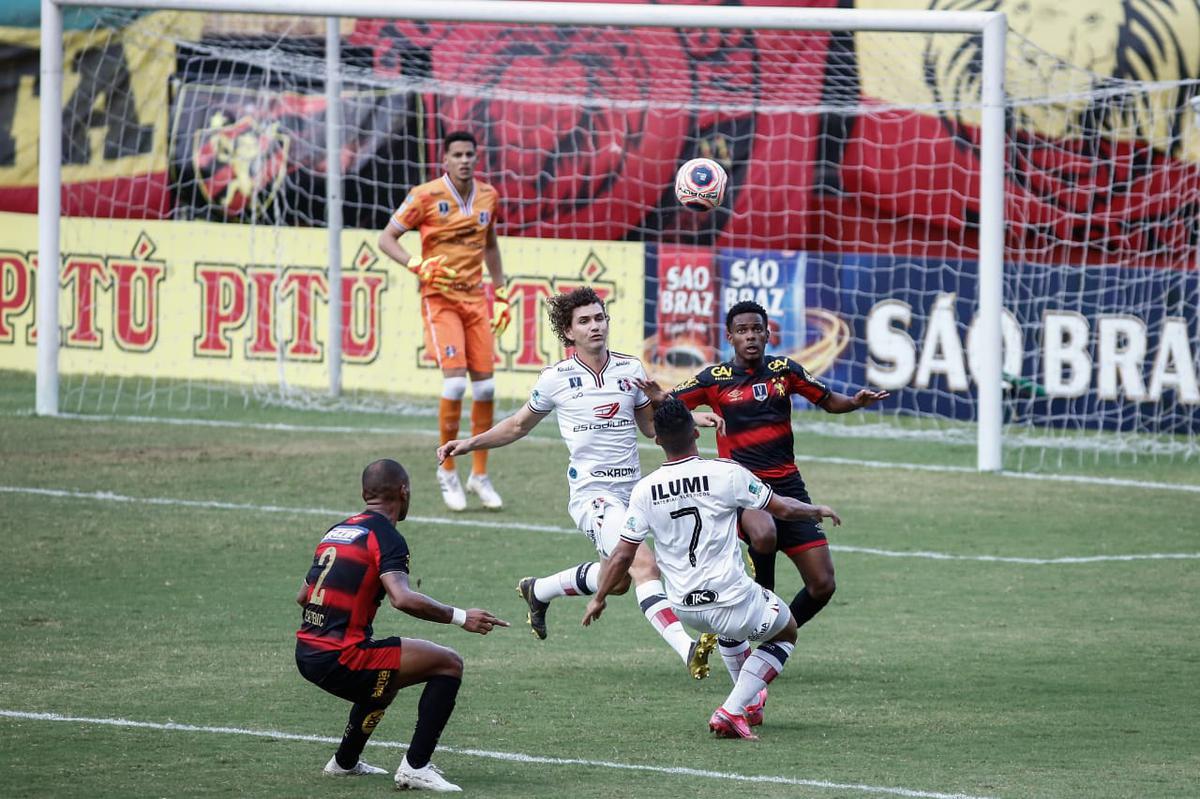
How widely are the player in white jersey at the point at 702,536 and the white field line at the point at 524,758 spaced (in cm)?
62

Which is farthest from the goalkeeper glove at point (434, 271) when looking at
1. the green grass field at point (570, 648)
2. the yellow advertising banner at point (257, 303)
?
the yellow advertising banner at point (257, 303)

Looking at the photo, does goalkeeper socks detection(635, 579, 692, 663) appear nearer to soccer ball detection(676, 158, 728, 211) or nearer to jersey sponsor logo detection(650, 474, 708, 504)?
jersey sponsor logo detection(650, 474, 708, 504)

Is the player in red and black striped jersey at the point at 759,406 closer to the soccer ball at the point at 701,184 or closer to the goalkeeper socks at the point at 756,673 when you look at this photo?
the goalkeeper socks at the point at 756,673

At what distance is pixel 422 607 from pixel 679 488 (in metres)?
1.39

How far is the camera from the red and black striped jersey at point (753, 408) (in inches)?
367

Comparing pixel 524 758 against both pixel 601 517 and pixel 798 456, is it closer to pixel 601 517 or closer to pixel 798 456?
pixel 601 517

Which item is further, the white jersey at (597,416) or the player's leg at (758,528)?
the white jersey at (597,416)

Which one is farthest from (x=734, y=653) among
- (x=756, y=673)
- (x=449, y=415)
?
(x=449, y=415)

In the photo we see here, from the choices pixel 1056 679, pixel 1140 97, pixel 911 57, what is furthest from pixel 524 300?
pixel 1056 679

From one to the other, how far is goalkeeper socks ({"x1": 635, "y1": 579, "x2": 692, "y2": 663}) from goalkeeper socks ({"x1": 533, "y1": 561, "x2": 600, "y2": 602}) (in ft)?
1.16

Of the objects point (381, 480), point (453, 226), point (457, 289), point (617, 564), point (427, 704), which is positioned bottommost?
point (427, 704)

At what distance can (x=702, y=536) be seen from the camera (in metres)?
7.90

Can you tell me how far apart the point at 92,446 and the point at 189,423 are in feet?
6.22

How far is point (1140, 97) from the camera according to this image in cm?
1905
